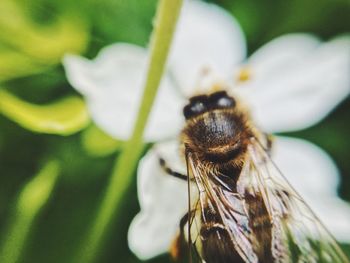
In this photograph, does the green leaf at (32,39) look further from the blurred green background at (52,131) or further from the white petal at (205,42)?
the white petal at (205,42)

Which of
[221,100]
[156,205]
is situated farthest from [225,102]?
[156,205]

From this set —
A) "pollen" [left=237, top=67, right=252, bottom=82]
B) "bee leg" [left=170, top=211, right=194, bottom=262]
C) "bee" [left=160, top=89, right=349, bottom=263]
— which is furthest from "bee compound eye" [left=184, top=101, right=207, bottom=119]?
"pollen" [left=237, top=67, right=252, bottom=82]

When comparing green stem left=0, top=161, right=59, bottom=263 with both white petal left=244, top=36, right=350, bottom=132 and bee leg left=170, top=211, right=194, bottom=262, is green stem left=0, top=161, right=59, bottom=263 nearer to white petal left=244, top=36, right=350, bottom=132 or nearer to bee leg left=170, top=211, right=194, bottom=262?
bee leg left=170, top=211, right=194, bottom=262

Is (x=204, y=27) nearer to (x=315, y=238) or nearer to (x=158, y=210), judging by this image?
(x=158, y=210)

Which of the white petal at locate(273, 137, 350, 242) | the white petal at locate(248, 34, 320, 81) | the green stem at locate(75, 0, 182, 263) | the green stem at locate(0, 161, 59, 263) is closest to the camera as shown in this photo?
the green stem at locate(75, 0, 182, 263)

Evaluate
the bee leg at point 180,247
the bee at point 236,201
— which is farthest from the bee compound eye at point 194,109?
the bee leg at point 180,247

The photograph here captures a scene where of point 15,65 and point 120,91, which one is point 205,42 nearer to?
point 120,91

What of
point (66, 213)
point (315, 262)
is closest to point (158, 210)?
point (66, 213)
